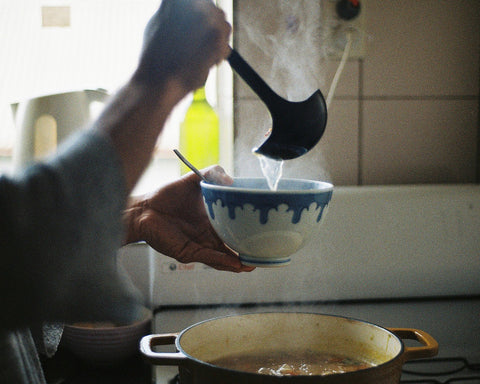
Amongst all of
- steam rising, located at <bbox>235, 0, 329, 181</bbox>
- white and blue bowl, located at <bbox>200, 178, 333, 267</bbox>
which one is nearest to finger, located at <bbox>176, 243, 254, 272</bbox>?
white and blue bowl, located at <bbox>200, 178, 333, 267</bbox>

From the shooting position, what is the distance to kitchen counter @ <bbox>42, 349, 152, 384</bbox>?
0.81 meters

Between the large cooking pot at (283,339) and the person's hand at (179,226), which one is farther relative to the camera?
the person's hand at (179,226)

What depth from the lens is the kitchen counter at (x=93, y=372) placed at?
81 cm

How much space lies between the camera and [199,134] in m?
1.14

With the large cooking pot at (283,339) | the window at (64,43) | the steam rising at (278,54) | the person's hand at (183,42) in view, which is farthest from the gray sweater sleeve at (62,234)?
the window at (64,43)

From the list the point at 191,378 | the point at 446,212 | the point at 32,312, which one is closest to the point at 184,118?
the point at 446,212

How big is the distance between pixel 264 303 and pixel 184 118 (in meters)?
0.43

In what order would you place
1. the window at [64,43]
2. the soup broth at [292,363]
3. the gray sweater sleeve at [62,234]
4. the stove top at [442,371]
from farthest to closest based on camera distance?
the window at [64,43] < the stove top at [442,371] < the soup broth at [292,363] < the gray sweater sleeve at [62,234]

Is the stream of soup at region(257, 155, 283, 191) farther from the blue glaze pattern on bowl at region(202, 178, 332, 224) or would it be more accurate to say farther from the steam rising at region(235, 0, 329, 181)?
the steam rising at region(235, 0, 329, 181)

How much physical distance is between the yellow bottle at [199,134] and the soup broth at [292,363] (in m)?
0.54

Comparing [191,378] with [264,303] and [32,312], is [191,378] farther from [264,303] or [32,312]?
[264,303]

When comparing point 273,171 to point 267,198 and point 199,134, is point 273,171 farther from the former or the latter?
point 199,134

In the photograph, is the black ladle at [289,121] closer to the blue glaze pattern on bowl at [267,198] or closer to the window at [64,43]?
the blue glaze pattern on bowl at [267,198]

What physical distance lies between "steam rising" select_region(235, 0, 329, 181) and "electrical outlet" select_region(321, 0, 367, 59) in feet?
0.05
